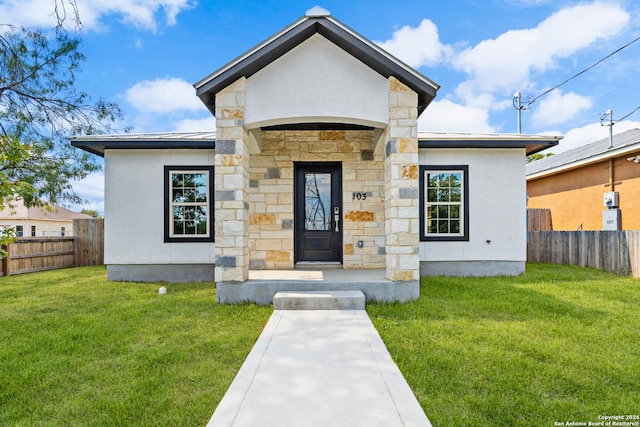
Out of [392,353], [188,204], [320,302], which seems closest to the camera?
[392,353]

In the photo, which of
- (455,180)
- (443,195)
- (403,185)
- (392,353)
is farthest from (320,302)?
(455,180)

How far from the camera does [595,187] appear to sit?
443 inches

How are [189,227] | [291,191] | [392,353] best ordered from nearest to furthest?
[392,353] < [291,191] < [189,227]

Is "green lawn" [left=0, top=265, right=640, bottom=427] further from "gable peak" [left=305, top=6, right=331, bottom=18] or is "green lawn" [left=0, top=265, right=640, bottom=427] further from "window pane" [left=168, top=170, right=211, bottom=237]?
"gable peak" [left=305, top=6, right=331, bottom=18]

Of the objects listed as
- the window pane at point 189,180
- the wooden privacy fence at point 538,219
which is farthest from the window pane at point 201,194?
the wooden privacy fence at point 538,219

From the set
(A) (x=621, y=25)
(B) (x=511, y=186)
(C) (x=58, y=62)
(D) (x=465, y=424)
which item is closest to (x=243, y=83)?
(D) (x=465, y=424)

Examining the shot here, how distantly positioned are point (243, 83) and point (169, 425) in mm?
4668

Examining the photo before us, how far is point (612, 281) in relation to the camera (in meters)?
6.67

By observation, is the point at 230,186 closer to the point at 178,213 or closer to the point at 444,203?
the point at 178,213

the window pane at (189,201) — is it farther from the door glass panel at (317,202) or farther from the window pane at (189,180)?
→ the door glass panel at (317,202)

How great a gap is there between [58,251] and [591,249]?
47.3 feet

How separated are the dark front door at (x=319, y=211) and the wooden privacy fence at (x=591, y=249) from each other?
6.21m

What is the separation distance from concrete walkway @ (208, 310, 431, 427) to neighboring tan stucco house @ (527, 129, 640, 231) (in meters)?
10.5

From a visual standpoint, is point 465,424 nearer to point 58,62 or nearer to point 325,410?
point 325,410
